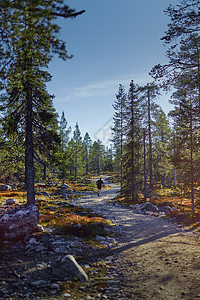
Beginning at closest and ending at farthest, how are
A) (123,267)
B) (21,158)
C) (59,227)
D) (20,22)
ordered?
(20,22)
(123,267)
(59,227)
(21,158)

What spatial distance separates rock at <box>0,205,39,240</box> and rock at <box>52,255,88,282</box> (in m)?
3.50

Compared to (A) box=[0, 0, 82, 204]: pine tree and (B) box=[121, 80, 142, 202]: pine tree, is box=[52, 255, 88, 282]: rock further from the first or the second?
(B) box=[121, 80, 142, 202]: pine tree

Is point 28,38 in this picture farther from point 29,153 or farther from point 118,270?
point 29,153

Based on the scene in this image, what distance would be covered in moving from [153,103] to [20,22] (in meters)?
22.5

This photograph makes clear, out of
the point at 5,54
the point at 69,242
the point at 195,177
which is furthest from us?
the point at 195,177

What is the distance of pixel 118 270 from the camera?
609cm

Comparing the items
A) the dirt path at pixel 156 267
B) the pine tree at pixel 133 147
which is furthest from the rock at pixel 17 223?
the pine tree at pixel 133 147

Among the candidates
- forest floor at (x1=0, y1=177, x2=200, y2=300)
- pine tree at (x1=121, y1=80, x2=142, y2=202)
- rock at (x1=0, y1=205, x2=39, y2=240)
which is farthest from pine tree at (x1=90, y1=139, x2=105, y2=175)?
forest floor at (x1=0, y1=177, x2=200, y2=300)

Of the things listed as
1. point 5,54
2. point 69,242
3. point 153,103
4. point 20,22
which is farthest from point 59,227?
point 153,103

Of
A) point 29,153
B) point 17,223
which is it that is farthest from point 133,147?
point 17,223

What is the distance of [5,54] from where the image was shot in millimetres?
5258

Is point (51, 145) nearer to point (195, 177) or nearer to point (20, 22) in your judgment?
point (20, 22)

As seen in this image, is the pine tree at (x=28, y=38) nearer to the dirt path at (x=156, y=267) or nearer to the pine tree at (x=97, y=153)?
the dirt path at (x=156, y=267)

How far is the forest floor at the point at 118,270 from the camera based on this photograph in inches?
175
